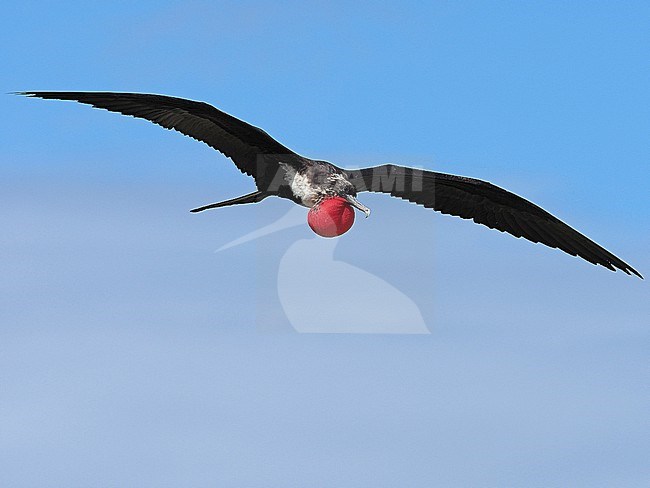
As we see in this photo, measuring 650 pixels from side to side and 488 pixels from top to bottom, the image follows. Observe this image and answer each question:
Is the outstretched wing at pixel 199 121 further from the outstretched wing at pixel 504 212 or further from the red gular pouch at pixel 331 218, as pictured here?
the outstretched wing at pixel 504 212

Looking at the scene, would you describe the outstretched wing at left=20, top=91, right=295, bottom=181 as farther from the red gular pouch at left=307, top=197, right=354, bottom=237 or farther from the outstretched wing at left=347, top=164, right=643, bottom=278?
the outstretched wing at left=347, top=164, right=643, bottom=278

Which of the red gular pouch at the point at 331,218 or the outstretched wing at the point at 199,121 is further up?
the outstretched wing at the point at 199,121

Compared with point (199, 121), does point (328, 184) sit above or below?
below

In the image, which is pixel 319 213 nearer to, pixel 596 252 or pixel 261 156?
pixel 261 156

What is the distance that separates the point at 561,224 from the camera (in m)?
10.2

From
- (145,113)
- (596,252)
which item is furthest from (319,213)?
(596,252)

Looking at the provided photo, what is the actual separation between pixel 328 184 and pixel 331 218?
37 cm

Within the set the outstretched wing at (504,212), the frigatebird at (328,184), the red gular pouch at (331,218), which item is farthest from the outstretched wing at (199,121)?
the outstretched wing at (504,212)

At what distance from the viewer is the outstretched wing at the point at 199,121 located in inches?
335

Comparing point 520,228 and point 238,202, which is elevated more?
point 520,228

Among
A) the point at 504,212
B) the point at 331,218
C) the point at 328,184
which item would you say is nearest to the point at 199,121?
the point at 328,184

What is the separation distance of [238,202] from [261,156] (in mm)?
440

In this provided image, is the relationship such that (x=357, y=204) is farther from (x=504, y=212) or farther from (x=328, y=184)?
(x=504, y=212)

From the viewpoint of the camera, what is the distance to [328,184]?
8.59 m
